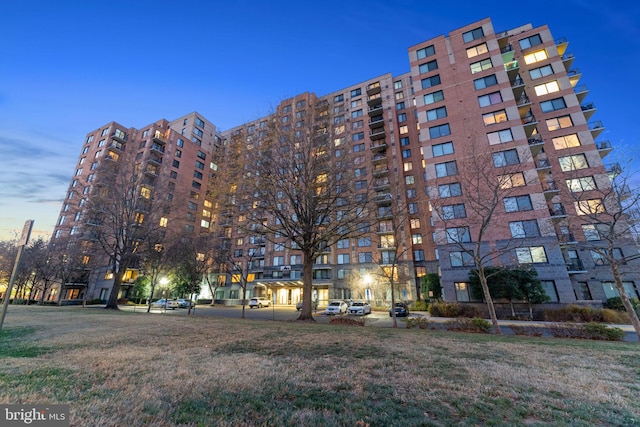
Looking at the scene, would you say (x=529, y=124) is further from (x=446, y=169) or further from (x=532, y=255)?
(x=532, y=255)

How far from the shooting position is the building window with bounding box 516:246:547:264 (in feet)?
98.3

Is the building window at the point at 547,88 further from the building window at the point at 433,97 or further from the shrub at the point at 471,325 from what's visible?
the shrub at the point at 471,325

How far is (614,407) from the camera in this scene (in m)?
4.03

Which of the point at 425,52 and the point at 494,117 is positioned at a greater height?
the point at 425,52

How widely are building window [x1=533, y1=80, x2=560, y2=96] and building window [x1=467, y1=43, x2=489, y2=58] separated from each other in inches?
465

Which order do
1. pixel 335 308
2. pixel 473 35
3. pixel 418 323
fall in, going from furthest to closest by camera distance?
1. pixel 473 35
2. pixel 335 308
3. pixel 418 323

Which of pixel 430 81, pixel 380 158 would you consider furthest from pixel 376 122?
pixel 430 81

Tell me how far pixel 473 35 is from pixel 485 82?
9.08 metres

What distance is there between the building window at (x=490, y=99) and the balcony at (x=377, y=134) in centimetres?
2184

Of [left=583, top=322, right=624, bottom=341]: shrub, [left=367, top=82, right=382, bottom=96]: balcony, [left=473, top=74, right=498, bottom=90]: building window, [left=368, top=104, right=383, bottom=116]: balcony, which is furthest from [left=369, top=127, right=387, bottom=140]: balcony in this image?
[left=583, top=322, right=624, bottom=341]: shrub

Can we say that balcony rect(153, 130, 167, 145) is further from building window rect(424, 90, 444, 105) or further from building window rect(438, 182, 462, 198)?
building window rect(438, 182, 462, 198)

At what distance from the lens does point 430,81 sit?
133 feet

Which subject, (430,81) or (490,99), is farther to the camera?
(430,81)

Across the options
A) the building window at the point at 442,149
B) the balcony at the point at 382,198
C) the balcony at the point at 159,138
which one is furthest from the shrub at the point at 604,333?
the balcony at the point at 159,138
